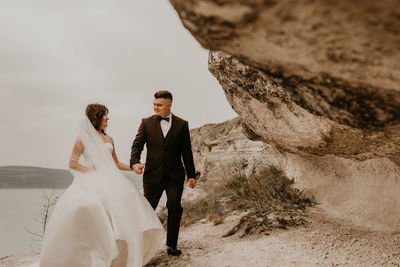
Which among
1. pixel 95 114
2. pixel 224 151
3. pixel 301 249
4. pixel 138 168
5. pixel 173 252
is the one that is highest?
pixel 95 114

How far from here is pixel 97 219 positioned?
10.4 ft

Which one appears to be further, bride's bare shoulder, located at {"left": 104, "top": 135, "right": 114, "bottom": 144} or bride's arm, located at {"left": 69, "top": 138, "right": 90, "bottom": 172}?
bride's bare shoulder, located at {"left": 104, "top": 135, "right": 114, "bottom": 144}

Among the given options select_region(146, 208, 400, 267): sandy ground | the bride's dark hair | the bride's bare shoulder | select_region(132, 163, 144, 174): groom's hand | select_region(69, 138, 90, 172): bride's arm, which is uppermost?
the bride's dark hair

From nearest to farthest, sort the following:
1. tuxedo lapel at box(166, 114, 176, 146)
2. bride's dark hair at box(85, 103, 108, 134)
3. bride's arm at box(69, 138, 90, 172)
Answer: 1. bride's arm at box(69, 138, 90, 172)
2. bride's dark hair at box(85, 103, 108, 134)
3. tuxedo lapel at box(166, 114, 176, 146)

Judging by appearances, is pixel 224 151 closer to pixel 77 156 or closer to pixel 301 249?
pixel 301 249

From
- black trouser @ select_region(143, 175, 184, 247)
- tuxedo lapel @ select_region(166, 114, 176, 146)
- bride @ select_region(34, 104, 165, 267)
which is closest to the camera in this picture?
bride @ select_region(34, 104, 165, 267)

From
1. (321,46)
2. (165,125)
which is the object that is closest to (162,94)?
(165,125)

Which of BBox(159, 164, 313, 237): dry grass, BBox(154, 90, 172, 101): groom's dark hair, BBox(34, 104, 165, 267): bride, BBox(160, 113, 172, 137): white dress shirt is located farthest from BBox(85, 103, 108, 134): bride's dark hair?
BBox(159, 164, 313, 237): dry grass

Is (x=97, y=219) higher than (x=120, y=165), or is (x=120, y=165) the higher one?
(x=120, y=165)

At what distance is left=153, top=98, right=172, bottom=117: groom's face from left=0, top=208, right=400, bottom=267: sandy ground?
2036 millimetres

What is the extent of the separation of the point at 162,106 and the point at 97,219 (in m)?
1.75

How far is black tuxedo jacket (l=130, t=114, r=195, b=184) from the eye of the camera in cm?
413

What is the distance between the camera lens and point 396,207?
447 centimetres

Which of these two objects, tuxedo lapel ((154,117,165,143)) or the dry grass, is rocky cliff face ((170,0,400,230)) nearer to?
tuxedo lapel ((154,117,165,143))
